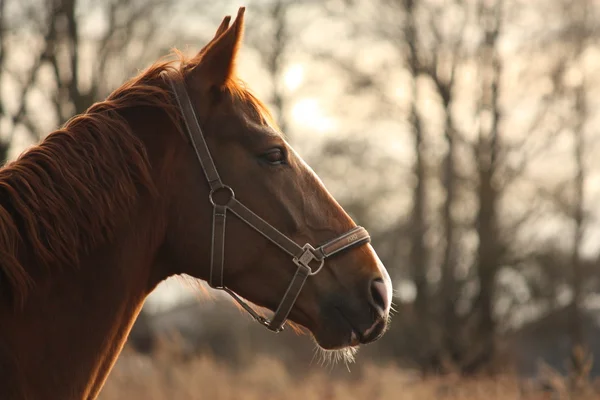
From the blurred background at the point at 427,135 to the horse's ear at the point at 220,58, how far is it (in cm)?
1181

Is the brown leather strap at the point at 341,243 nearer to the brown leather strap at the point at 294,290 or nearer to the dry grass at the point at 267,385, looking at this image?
the brown leather strap at the point at 294,290

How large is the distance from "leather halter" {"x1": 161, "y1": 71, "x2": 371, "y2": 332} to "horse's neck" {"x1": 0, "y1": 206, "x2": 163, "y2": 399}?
9.8 inches

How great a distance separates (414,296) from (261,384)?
30.2 feet

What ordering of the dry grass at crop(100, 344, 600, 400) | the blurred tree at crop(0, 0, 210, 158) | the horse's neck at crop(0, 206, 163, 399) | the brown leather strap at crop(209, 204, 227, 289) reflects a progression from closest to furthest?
the horse's neck at crop(0, 206, 163, 399)
the brown leather strap at crop(209, 204, 227, 289)
the dry grass at crop(100, 344, 600, 400)
the blurred tree at crop(0, 0, 210, 158)

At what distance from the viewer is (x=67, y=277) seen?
2740mm

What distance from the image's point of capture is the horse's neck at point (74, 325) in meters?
2.62

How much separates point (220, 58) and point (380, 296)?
109 centimetres

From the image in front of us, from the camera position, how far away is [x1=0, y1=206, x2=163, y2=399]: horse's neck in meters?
2.62

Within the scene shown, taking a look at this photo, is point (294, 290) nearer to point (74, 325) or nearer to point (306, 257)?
point (306, 257)

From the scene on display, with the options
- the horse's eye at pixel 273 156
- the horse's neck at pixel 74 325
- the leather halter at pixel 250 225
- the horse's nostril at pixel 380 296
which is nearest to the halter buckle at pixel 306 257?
the leather halter at pixel 250 225

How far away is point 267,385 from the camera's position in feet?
30.4

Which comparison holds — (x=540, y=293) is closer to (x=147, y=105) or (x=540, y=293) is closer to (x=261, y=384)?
(x=261, y=384)

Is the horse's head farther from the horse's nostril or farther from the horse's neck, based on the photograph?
the horse's neck

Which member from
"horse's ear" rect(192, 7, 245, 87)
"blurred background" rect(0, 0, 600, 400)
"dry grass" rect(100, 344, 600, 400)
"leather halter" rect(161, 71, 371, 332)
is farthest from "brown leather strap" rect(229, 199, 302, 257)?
"blurred background" rect(0, 0, 600, 400)
